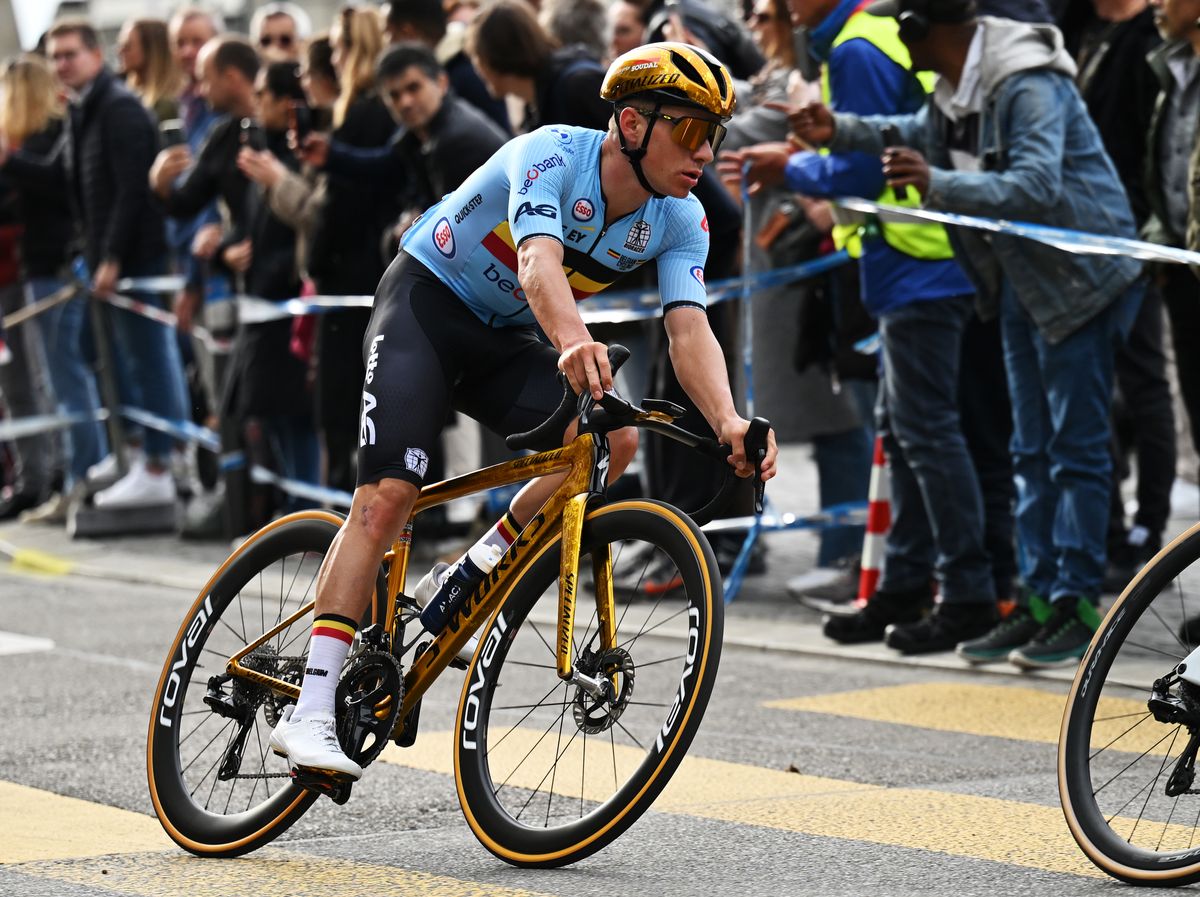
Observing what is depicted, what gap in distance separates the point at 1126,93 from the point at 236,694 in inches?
188

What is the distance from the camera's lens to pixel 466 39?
9711 millimetres

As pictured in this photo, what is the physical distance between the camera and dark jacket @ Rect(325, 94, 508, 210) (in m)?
9.51

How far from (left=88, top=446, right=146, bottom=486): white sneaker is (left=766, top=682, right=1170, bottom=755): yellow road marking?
732 cm

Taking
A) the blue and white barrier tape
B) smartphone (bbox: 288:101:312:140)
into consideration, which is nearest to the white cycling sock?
the blue and white barrier tape

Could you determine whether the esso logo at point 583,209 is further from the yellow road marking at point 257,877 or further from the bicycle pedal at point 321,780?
the yellow road marking at point 257,877

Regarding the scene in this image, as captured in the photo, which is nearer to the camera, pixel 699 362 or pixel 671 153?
pixel 671 153

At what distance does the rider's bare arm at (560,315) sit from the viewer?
4457mm

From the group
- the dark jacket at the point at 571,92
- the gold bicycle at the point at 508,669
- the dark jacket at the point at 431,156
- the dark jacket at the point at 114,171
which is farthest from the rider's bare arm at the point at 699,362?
the dark jacket at the point at 114,171

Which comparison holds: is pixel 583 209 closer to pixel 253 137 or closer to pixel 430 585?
pixel 430 585

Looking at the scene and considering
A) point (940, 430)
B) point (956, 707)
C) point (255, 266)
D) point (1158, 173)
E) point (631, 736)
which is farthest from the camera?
point (255, 266)

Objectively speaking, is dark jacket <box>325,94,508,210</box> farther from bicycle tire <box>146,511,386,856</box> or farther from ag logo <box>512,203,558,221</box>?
ag logo <box>512,203,558,221</box>

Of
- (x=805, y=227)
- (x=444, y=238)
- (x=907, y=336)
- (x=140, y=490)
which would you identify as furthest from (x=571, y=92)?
(x=140, y=490)

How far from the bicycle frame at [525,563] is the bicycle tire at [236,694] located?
8cm

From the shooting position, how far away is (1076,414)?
24.5ft
